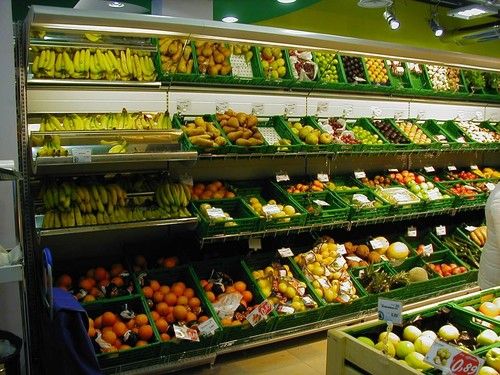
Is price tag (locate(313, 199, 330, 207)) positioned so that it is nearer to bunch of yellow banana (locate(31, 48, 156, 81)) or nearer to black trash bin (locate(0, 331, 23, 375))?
bunch of yellow banana (locate(31, 48, 156, 81))

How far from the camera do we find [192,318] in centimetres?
379

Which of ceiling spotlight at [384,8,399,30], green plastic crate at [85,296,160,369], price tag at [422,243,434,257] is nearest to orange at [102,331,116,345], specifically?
green plastic crate at [85,296,160,369]

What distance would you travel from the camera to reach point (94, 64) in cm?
391

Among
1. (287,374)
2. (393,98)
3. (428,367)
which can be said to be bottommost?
(287,374)

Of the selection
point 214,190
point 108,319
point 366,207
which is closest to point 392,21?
point 366,207

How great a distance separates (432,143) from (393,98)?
786mm

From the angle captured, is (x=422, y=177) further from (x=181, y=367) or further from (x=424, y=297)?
(x=181, y=367)

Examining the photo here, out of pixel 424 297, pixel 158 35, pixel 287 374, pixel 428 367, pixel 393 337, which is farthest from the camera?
pixel 424 297

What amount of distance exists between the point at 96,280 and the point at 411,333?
2404mm

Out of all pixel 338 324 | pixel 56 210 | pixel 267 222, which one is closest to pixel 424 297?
pixel 338 324

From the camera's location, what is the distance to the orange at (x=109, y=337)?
3441mm

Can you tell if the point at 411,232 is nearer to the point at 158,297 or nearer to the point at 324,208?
the point at 324,208

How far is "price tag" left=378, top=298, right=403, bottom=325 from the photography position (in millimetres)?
2363

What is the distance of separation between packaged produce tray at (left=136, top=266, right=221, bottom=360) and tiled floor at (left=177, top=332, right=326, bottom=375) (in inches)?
10.6
